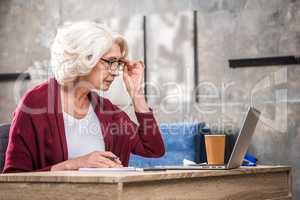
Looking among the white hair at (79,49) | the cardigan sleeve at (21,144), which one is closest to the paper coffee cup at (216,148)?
the white hair at (79,49)

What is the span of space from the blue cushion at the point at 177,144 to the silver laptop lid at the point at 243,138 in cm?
227

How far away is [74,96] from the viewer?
2.84 metres

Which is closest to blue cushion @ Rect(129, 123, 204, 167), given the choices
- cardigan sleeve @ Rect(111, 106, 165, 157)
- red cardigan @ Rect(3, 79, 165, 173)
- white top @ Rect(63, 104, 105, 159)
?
cardigan sleeve @ Rect(111, 106, 165, 157)

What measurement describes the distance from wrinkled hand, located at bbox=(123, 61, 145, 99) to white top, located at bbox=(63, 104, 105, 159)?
0.73 feet

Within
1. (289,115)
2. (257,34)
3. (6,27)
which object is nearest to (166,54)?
(257,34)

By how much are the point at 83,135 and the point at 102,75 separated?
11.5 inches

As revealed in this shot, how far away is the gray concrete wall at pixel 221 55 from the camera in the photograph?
15.3ft

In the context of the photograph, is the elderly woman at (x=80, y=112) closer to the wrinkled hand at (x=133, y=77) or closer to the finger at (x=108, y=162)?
the wrinkled hand at (x=133, y=77)

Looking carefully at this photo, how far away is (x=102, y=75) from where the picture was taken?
111 inches

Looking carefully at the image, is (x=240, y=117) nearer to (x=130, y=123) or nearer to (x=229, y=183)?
(x=130, y=123)

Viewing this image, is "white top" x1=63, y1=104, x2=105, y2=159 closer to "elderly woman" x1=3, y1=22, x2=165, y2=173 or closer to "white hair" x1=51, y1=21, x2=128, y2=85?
"elderly woman" x1=3, y1=22, x2=165, y2=173

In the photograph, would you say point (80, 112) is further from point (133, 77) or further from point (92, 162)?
point (92, 162)

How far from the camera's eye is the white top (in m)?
2.72

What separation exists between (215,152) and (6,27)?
3.60 meters
